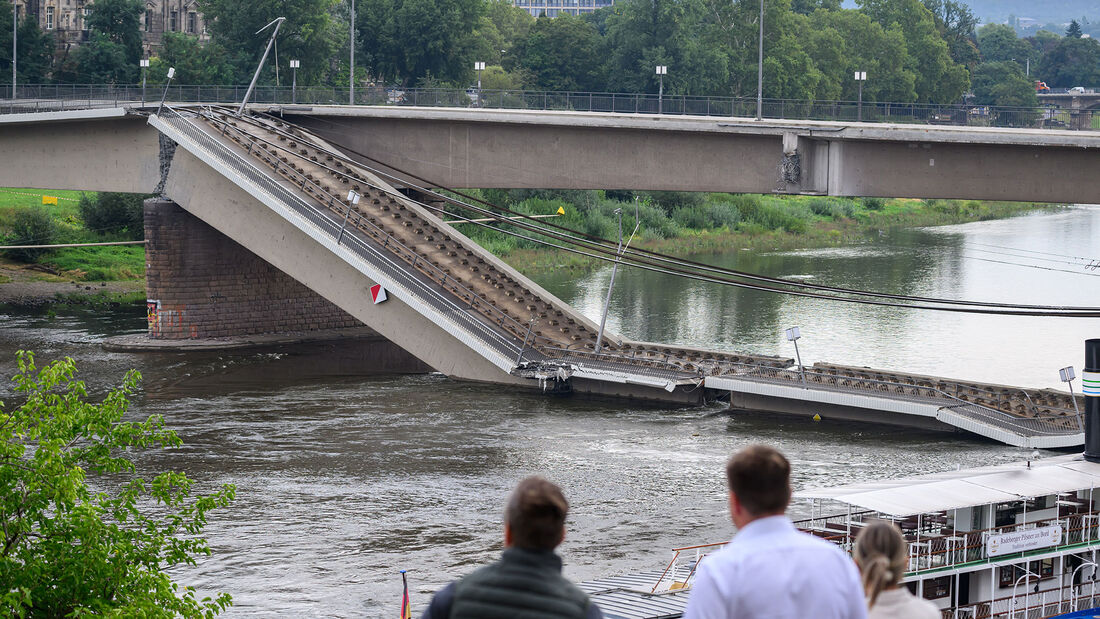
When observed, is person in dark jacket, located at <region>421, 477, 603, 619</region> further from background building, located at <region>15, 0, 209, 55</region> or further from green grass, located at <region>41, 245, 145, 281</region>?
background building, located at <region>15, 0, 209, 55</region>

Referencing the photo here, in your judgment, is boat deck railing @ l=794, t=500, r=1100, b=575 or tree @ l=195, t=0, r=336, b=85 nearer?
boat deck railing @ l=794, t=500, r=1100, b=575

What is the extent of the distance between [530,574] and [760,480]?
96 centimetres

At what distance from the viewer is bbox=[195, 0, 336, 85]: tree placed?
73625 mm

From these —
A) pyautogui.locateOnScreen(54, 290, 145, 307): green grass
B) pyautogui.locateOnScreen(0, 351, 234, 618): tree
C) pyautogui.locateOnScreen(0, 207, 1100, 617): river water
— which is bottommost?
pyautogui.locateOnScreen(0, 207, 1100, 617): river water

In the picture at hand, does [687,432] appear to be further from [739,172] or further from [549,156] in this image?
[549,156]

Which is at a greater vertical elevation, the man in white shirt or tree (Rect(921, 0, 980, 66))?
tree (Rect(921, 0, 980, 66))

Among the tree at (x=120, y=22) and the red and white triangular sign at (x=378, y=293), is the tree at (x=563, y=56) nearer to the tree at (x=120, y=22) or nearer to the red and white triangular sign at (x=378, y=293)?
the tree at (x=120, y=22)

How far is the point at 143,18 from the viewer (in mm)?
117688

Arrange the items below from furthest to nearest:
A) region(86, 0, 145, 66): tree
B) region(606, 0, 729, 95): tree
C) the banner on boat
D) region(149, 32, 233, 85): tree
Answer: region(86, 0, 145, 66): tree, region(606, 0, 729, 95): tree, region(149, 32, 233, 85): tree, the banner on boat

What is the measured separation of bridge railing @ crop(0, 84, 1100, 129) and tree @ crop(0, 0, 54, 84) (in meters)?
19.4

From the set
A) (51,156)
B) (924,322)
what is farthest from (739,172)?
(51,156)

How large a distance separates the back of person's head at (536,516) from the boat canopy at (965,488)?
13.5m

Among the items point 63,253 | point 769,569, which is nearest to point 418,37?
point 63,253

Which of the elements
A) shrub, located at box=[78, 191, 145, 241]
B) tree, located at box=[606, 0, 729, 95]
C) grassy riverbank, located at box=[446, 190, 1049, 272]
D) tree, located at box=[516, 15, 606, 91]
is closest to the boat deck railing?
grassy riverbank, located at box=[446, 190, 1049, 272]
